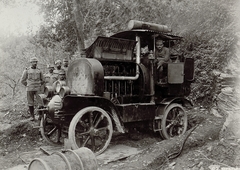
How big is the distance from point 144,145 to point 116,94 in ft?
4.98

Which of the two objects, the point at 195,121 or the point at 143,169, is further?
the point at 195,121

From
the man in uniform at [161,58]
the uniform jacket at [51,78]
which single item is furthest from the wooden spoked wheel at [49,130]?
the man in uniform at [161,58]

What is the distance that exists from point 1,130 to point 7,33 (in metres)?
18.1

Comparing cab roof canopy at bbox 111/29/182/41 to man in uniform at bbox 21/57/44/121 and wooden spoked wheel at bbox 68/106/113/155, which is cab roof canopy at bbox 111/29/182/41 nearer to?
wooden spoked wheel at bbox 68/106/113/155

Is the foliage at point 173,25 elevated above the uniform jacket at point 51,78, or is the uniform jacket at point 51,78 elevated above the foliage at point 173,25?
the foliage at point 173,25

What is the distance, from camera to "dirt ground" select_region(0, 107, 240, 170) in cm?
432

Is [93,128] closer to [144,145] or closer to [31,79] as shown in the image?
[144,145]

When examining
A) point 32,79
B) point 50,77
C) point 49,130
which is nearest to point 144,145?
point 49,130

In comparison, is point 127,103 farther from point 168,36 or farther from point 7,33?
point 7,33

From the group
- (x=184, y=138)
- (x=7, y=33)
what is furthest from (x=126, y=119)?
(x=7, y=33)

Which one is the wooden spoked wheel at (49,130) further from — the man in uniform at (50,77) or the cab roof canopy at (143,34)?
the cab roof canopy at (143,34)

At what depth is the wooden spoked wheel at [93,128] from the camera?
5.16m

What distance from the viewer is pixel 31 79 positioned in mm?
7871

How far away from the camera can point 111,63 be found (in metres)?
6.34
